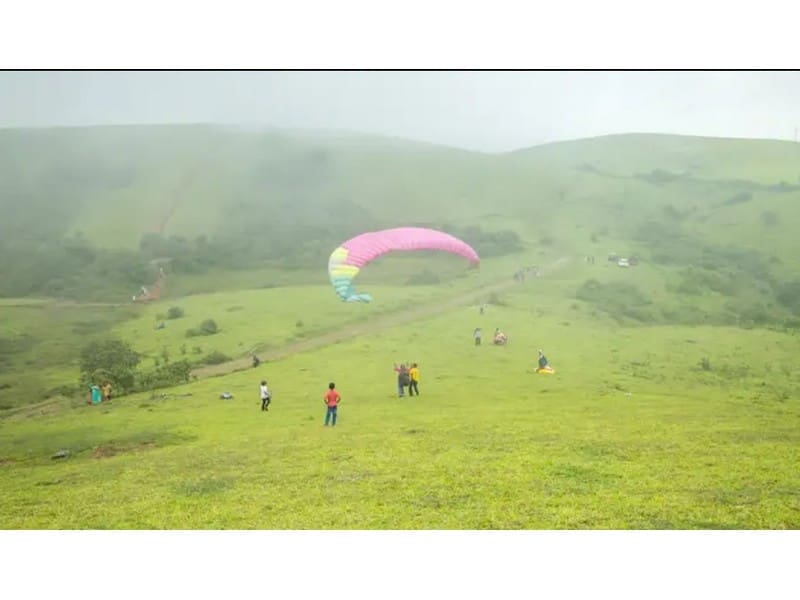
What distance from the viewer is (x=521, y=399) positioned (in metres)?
11.6

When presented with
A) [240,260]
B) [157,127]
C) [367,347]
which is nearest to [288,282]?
[240,260]

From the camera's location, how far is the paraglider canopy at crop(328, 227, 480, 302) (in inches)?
538

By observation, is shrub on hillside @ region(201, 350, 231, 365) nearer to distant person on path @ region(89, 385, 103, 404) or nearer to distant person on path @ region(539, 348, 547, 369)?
distant person on path @ region(89, 385, 103, 404)

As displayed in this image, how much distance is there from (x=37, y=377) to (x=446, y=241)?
708 cm

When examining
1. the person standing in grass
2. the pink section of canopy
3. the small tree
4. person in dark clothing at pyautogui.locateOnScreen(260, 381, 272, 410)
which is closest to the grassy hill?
person in dark clothing at pyautogui.locateOnScreen(260, 381, 272, 410)

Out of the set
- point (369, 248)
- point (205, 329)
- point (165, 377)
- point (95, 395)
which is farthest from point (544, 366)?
point (95, 395)

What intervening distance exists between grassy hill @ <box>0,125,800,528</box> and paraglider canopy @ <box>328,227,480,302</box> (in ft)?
1.50

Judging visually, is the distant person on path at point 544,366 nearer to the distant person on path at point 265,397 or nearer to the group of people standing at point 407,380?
the group of people standing at point 407,380

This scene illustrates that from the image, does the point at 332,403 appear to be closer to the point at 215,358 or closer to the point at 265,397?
the point at 265,397

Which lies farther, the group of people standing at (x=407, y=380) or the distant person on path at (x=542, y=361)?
the distant person on path at (x=542, y=361)

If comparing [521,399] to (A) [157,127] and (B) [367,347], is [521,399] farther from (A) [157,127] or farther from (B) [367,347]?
(A) [157,127]

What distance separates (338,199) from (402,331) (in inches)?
137

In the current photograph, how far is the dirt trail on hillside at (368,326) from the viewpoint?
42.4ft

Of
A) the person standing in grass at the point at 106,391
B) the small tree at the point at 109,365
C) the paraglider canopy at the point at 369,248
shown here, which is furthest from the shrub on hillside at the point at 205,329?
the paraglider canopy at the point at 369,248
